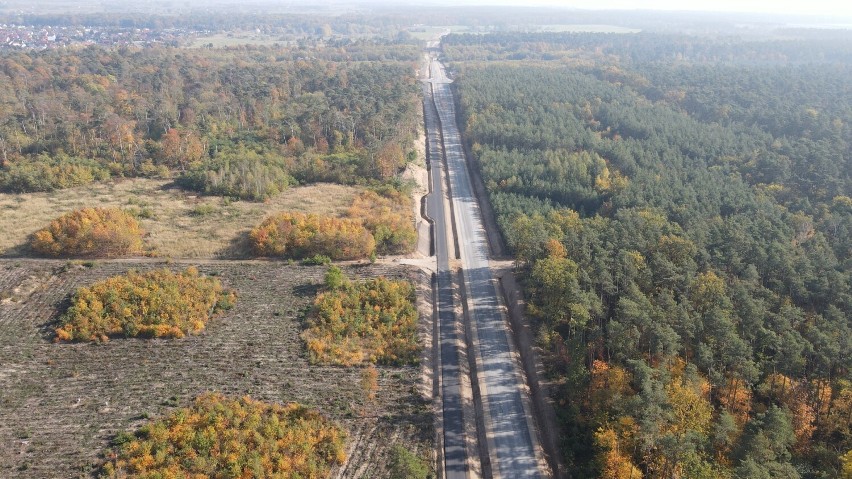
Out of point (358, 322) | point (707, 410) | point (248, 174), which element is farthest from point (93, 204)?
point (707, 410)

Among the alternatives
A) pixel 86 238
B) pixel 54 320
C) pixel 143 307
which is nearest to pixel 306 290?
pixel 143 307

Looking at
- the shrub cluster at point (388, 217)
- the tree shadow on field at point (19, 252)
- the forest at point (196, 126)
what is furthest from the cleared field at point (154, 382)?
the forest at point (196, 126)

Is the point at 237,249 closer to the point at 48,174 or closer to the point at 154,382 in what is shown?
the point at 154,382

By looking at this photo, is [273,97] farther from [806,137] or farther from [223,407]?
[806,137]

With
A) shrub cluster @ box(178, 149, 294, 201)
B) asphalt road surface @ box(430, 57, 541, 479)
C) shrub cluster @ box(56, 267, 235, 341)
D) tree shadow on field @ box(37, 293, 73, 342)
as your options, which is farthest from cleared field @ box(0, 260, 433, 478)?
shrub cluster @ box(178, 149, 294, 201)

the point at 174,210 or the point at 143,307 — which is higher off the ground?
the point at 174,210
